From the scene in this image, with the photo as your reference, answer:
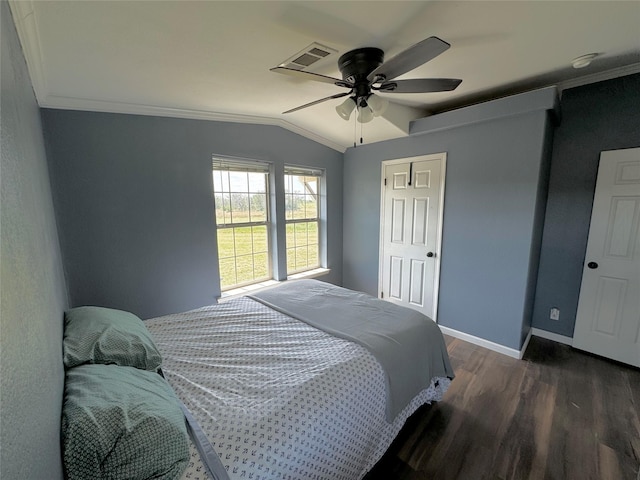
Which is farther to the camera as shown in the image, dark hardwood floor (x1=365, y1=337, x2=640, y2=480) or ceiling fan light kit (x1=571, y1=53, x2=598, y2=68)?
ceiling fan light kit (x1=571, y1=53, x2=598, y2=68)

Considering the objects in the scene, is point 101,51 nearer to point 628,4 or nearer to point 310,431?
point 310,431

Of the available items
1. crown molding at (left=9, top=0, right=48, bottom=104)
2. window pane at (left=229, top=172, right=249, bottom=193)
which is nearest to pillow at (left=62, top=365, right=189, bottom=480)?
crown molding at (left=9, top=0, right=48, bottom=104)

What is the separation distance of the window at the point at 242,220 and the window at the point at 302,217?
0.33 m

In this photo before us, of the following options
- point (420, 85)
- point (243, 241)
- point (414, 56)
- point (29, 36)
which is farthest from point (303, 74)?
point (243, 241)

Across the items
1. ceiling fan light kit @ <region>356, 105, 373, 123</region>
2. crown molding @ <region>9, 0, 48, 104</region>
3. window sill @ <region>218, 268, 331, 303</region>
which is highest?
crown molding @ <region>9, 0, 48, 104</region>

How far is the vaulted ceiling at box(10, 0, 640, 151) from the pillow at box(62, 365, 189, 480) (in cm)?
154

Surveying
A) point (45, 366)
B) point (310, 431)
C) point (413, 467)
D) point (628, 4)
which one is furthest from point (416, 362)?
point (628, 4)

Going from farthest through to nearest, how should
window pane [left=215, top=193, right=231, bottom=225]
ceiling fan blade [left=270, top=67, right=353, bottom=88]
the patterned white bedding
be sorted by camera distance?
window pane [left=215, top=193, right=231, bottom=225] < ceiling fan blade [left=270, top=67, right=353, bottom=88] < the patterned white bedding

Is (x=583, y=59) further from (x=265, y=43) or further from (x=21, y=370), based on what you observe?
(x=21, y=370)

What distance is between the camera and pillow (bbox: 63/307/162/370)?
111 centimetres

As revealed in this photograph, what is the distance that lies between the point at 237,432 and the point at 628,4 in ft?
A: 8.64

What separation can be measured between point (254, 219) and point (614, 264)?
3.58 meters

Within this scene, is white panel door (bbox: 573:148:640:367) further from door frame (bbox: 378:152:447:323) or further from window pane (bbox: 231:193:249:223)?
window pane (bbox: 231:193:249:223)

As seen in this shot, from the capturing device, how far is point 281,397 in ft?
3.68
